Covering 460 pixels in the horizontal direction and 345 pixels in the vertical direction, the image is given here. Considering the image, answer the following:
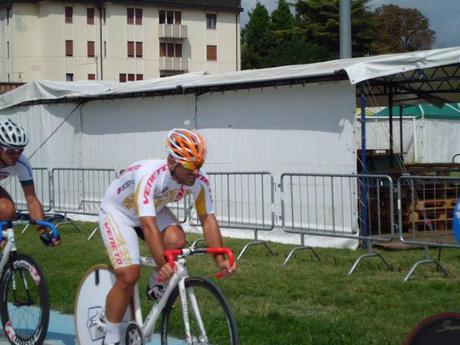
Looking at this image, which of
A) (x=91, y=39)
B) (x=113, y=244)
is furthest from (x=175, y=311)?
(x=91, y=39)

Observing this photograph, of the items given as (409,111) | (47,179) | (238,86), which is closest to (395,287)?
(238,86)

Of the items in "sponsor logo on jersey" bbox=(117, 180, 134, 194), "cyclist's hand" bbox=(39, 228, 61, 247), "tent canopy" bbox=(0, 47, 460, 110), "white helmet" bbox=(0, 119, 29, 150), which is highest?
"tent canopy" bbox=(0, 47, 460, 110)

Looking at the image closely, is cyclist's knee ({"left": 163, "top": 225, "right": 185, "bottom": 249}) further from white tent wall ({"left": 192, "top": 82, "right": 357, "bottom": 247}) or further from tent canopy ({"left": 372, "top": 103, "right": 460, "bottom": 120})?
tent canopy ({"left": 372, "top": 103, "right": 460, "bottom": 120})

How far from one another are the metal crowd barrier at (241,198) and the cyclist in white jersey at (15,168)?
250 inches

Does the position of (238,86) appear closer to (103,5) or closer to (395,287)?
(395,287)

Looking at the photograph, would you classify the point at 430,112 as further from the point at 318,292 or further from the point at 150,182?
the point at 150,182

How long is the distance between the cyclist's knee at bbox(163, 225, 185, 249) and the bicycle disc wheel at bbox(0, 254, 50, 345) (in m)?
1.28

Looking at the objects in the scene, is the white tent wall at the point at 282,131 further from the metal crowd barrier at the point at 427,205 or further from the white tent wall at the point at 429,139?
the white tent wall at the point at 429,139

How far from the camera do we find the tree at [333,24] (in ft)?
213

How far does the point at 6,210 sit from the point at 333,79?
23.8 feet

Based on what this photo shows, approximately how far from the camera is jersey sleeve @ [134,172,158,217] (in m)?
5.04

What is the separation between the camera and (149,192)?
510cm

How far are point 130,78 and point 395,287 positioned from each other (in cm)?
6944

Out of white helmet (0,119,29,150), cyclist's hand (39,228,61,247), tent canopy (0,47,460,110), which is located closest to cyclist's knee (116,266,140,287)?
cyclist's hand (39,228,61,247)
